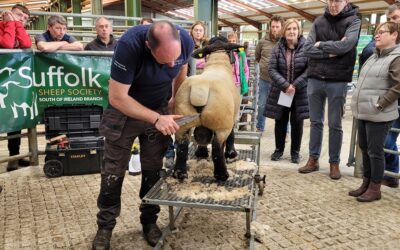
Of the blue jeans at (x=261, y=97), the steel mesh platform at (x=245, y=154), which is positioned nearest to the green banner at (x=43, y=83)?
the steel mesh platform at (x=245, y=154)

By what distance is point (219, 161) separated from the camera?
274cm

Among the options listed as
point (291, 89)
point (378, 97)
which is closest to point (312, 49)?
point (291, 89)

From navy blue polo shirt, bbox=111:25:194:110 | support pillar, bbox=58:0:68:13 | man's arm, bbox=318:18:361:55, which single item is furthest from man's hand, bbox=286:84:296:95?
support pillar, bbox=58:0:68:13

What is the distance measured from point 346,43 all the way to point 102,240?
298 cm

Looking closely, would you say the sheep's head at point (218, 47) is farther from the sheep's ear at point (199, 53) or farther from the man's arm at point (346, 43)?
the man's arm at point (346, 43)

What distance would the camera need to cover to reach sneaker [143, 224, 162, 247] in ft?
8.79

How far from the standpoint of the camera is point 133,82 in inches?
92.6

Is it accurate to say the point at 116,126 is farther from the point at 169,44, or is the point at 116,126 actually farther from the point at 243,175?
the point at 243,175

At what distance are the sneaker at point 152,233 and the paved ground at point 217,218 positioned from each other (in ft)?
0.18

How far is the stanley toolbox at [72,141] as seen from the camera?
4102 mm

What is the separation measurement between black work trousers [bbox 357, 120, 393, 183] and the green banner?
292cm

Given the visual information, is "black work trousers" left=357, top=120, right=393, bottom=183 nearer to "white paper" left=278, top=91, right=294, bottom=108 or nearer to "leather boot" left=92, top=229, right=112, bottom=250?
"white paper" left=278, top=91, right=294, bottom=108

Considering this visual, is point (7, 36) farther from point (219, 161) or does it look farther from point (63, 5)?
point (63, 5)

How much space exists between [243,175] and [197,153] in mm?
629
